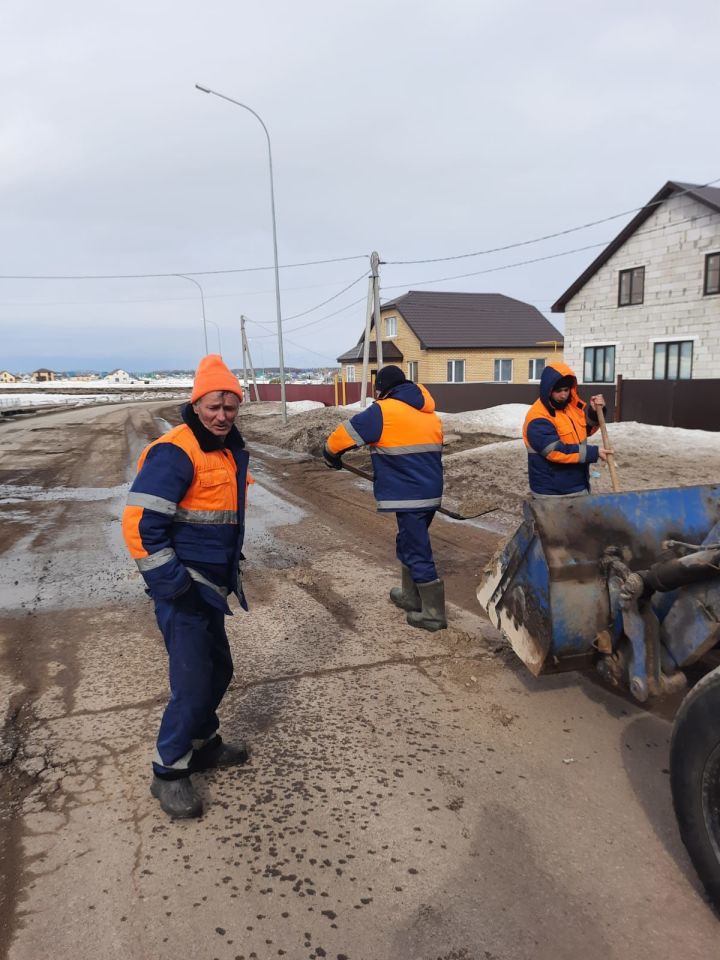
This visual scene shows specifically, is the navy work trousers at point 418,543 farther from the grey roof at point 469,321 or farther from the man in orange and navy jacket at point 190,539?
the grey roof at point 469,321

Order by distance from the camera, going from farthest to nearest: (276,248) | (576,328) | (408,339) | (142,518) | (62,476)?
1. (408,339)
2. (576,328)
3. (276,248)
4. (62,476)
5. (142,518)

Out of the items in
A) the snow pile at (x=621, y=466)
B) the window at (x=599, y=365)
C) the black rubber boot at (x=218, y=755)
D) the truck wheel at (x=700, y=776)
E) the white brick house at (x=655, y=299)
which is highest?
the white brick house at (x=655, y=299)

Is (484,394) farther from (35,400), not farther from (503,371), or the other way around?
(35,400)

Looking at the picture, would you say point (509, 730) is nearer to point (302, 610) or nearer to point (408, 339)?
point (302, 610)

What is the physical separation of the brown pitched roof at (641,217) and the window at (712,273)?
1.41 meters

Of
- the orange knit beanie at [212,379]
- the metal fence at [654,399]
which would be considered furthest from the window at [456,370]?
the orange knit beanie at [212,379]

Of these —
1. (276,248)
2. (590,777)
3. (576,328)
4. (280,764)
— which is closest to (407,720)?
(280,764)

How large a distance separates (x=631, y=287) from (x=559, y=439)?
20933 mm

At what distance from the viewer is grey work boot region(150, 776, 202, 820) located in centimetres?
242

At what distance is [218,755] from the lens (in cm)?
274

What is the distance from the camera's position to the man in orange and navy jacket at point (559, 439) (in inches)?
168

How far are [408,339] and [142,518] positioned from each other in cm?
3454

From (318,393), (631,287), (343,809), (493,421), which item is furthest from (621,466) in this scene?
(318,393)

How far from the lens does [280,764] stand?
9.09ft
